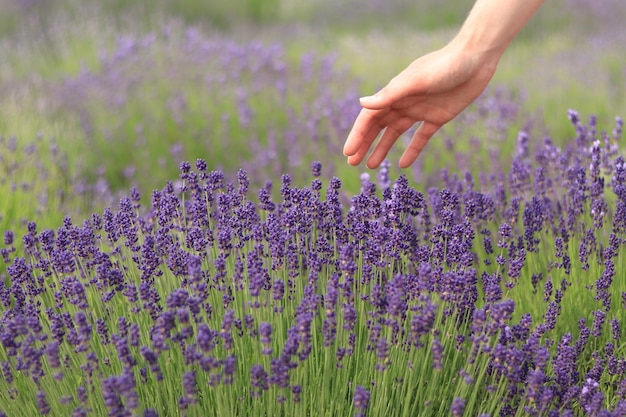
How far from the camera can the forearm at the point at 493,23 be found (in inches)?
106

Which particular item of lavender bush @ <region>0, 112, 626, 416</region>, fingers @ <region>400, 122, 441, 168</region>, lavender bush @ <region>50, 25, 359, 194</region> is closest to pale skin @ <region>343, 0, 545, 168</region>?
fingers @ <region>400, 122, 441, 168</region>

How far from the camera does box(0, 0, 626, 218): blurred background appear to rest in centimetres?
570

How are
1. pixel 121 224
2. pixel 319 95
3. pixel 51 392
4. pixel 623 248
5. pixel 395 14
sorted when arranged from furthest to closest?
pixel 395 14 < pixel 319 95 < pixel 623 248 < pixel 121 224 < pixel 51 392

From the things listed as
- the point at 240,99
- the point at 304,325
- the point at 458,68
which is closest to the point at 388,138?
the point at 458,68

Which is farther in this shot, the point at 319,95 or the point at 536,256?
the point at 319,95

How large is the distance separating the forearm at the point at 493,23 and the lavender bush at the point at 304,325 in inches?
20.5

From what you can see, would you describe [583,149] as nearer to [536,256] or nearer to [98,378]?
[536,256]

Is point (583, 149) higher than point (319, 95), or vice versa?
point (319, 95)

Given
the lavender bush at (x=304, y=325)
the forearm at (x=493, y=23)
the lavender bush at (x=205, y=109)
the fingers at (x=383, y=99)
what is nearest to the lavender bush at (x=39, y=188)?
the lavender bush at (x=205, y=109)

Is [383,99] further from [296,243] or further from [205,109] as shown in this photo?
[205,109]

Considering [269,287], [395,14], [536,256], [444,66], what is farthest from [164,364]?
[395,14]

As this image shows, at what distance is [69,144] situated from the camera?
19.1 ft

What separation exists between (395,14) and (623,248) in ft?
34.0

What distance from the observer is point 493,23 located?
2701 millimetres
